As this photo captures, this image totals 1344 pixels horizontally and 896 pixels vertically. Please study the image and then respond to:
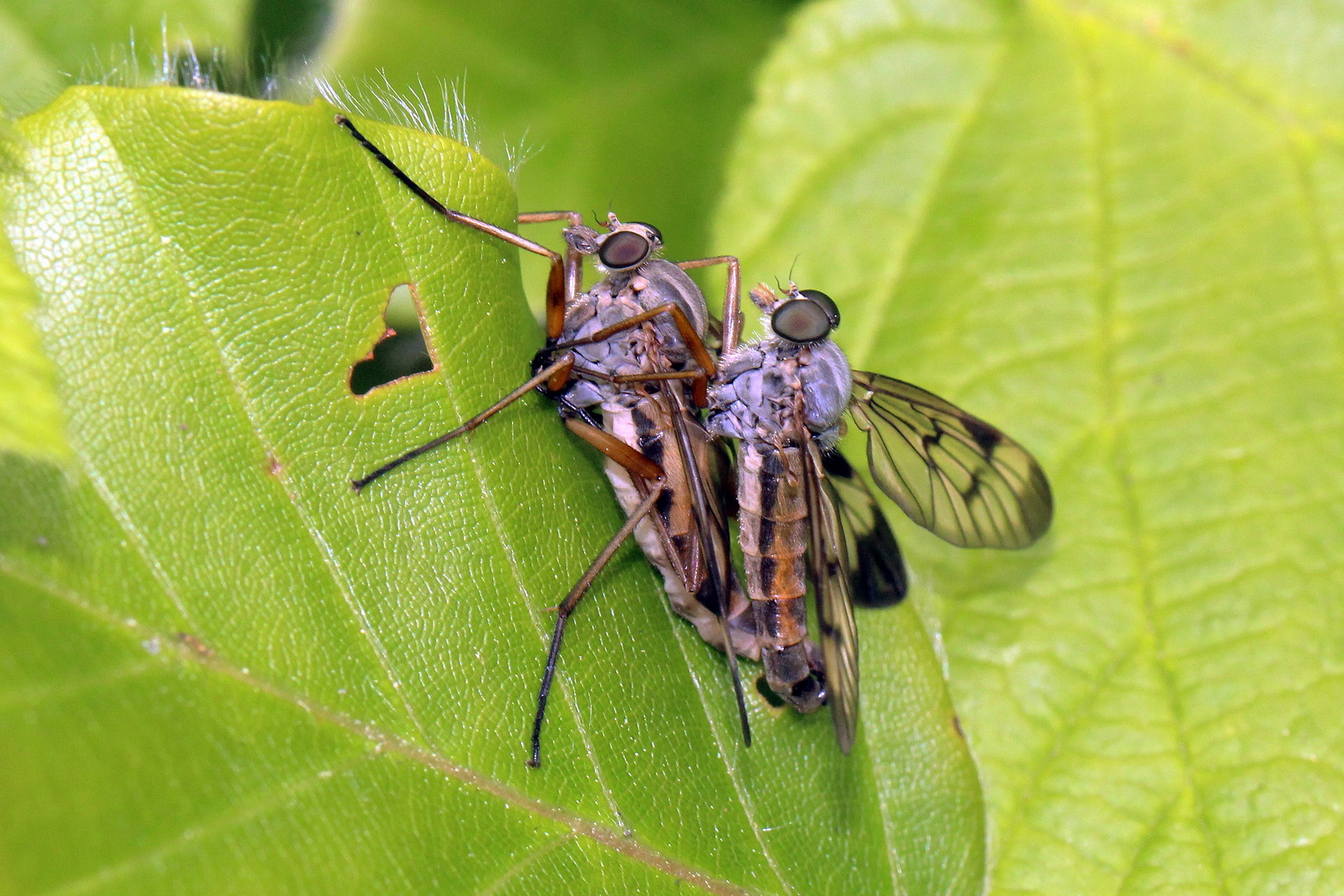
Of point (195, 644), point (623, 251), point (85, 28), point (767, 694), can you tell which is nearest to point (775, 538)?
point (767, 694)

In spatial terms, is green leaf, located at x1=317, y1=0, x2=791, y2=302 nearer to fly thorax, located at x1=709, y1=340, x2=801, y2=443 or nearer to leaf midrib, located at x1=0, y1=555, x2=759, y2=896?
fly thorax, located at x1=709, y1=340, x2=801, y2=443

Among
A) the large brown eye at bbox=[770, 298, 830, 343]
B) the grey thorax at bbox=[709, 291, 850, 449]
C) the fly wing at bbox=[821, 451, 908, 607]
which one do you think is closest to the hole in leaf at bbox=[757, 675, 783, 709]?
the fly wing at bbox=[821, 451, 908, 607]

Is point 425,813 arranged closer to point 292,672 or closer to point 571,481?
point 292,672

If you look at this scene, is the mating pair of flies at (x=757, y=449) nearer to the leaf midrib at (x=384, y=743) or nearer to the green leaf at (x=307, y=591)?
the green leaf at (x=307, y=591)

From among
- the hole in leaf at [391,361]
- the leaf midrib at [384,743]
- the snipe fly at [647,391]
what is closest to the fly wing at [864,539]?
the snipe fly at [647,391]

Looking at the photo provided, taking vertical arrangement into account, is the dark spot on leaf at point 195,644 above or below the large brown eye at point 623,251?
above

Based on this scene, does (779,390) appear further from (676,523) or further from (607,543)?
(607,543)
